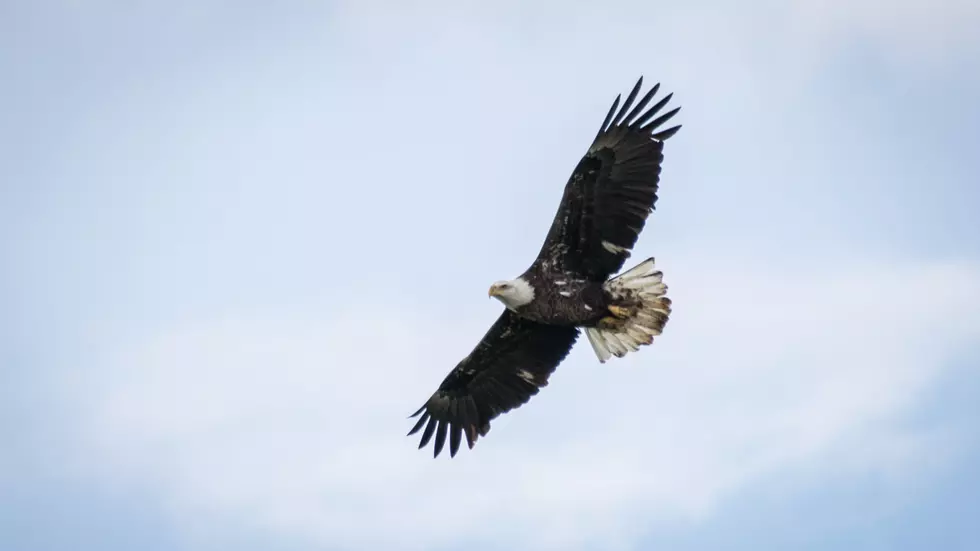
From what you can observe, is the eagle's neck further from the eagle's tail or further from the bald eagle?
A: the eagle's tail

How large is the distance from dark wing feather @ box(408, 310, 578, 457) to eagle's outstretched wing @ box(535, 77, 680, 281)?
1571 millimetres

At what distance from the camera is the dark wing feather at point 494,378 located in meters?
15.8

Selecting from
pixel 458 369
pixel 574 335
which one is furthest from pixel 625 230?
pixel 458 369

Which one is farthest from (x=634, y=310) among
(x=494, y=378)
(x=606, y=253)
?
(x=494, y=378)

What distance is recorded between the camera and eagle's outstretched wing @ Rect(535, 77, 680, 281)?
1438 cm

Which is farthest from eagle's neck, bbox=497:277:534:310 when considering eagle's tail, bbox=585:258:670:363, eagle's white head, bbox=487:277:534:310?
eagle's tail, bbox=585:258:670:363

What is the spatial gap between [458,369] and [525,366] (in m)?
0.80

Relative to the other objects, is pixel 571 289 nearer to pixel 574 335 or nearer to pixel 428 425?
pixel 574 335

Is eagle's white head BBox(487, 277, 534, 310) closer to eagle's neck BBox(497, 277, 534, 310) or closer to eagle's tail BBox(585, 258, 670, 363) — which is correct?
eagle's neck BBox(497, 277, 534, 310)

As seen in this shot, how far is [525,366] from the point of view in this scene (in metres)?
15.9

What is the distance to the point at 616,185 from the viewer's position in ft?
47.2

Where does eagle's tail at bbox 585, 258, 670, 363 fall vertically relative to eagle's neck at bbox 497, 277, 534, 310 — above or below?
below

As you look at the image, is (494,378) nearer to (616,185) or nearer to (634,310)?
(634,310)

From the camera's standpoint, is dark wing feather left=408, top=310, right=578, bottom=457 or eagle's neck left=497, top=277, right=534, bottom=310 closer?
eagle's neck left=497, top=277, right=534, bottom=310
